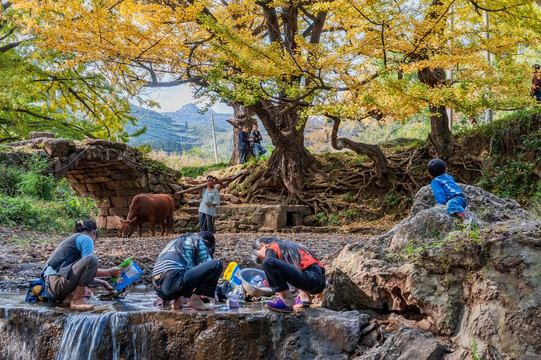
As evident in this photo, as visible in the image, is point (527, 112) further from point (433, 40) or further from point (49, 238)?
point (49, 238)

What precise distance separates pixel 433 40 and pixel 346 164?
7.07 metres

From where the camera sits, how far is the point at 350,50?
1230 centimetres

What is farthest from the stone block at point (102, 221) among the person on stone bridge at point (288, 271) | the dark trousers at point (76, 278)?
the person on stone bridge at point (288, 271)

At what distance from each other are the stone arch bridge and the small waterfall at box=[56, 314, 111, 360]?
1134 centimetres

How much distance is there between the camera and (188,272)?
542 cm

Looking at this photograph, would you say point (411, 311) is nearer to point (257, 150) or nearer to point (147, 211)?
point (147, 211)

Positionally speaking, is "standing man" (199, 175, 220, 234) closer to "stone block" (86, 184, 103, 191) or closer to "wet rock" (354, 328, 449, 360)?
"wet rock" (354, 328, 449, 360)

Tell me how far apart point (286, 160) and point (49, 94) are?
11423 mm

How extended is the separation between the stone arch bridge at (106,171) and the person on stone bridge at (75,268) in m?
10.5

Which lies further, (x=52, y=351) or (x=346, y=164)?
(x=346, y=164)

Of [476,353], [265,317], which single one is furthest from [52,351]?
[476,353]

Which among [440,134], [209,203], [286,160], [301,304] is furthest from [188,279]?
→ [440,134]

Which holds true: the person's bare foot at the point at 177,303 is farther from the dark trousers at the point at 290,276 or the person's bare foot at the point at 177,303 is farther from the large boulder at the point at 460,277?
the large boulder at the point at 460,277

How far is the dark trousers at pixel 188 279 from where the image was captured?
17.7ft
